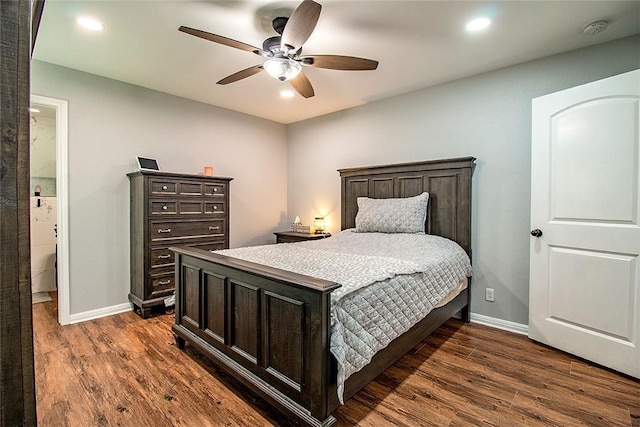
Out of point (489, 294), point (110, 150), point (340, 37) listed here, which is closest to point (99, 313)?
point (110, 150)

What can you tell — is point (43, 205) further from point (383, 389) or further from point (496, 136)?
point (496, 136)

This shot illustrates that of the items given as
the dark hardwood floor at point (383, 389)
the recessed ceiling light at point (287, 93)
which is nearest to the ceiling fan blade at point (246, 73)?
the recessed ceiling light at point (287, 93)

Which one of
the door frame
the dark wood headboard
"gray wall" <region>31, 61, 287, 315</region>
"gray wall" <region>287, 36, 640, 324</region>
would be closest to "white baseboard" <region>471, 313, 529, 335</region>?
"gray wall" <region>287, 36, 640, 324</region>

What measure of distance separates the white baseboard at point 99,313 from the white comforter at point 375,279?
6.02 ft

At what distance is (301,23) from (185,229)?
2489 mm

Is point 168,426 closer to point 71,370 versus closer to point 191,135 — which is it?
point 71,370

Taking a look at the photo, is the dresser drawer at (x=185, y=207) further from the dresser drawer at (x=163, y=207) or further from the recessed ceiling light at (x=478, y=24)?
the recessed ceiling light at (x=478, y=24)

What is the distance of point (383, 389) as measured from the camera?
1973 mm

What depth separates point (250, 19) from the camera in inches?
85.6

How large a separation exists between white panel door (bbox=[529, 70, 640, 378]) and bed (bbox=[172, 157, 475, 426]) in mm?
678

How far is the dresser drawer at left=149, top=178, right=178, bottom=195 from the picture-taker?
312 centimetres

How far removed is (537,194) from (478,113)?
1014mm

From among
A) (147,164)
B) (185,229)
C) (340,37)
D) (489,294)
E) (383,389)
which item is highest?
(340,37)

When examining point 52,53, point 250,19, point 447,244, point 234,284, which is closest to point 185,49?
point 250,19
